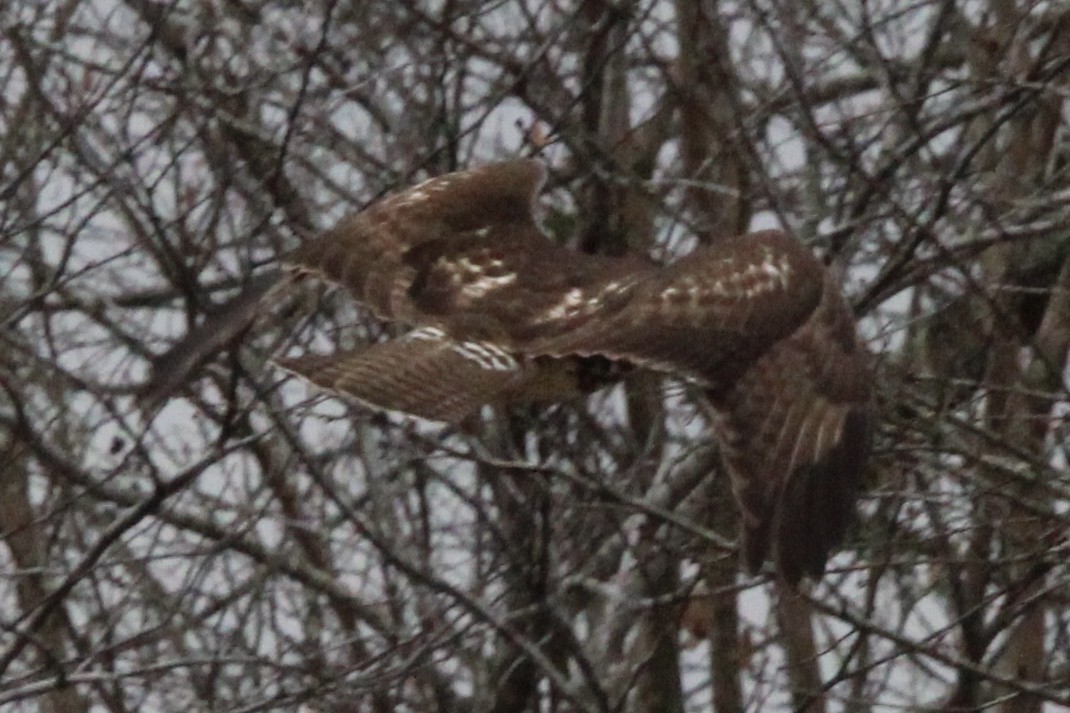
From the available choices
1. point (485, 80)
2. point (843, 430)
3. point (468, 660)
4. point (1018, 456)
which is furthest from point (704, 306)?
point (485, 80)

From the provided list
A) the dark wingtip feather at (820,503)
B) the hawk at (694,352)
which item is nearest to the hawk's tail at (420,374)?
the hawk at (694,352)

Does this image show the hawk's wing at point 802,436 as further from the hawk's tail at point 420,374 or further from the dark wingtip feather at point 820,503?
the hawk's tail at point 420,374

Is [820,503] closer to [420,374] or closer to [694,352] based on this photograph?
[694,352]

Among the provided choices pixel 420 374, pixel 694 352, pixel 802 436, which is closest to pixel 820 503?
pixel 802 436

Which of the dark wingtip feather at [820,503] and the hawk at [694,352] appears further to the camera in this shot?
the hawk at [694,352]

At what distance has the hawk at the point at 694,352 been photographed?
6.57 metres

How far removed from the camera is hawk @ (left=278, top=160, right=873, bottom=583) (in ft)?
21.5

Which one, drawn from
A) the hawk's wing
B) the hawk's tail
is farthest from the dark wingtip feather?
the hawk's tail

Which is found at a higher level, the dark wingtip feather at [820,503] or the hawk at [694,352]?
the hawk at [694,352]

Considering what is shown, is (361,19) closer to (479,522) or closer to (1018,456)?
(479,522)

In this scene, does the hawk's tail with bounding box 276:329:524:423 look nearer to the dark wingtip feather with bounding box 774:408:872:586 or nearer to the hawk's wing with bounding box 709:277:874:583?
the hawk's wing with bounding box 709:277:874:583

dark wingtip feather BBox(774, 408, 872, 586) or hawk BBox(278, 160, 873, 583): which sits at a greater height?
hawk BBox(278, 160, 873, 583)

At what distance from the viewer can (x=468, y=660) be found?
25.5 feet

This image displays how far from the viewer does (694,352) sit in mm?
6699
